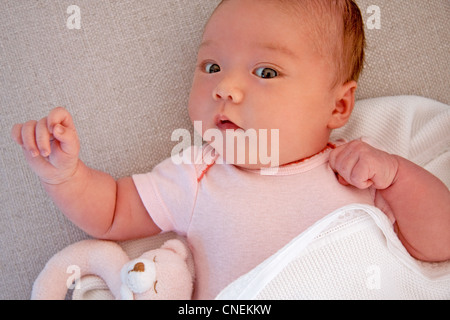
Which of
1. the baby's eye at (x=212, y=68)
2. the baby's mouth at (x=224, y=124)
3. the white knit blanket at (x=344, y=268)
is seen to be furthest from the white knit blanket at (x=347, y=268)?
the baby's eye at (x=212, y=68)

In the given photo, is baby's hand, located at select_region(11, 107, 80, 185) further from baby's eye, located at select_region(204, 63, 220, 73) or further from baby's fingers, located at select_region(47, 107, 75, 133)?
baby's eye, located at select_region(204, 63, 220, 73)

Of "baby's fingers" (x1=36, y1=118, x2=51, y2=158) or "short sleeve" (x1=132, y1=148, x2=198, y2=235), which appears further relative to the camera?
"short sleeve" (x1=132, y1=148, x2=198, y2=235)

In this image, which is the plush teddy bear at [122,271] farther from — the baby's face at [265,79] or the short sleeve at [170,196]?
the baby's face at [265,79]

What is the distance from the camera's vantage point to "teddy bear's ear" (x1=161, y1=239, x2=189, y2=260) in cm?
92

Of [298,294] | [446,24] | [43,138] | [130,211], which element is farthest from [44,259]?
[446,24]

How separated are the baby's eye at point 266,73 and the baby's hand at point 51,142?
12.9 inches

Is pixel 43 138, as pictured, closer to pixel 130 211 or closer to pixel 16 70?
pixel 130 211

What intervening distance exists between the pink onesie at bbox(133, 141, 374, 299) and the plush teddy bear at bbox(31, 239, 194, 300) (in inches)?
1.4

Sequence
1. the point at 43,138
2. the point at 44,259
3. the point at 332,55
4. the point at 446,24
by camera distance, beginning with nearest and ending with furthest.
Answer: the point at 43,138 → the point at 332,55 → the point at 44,259 → the point at 446,24

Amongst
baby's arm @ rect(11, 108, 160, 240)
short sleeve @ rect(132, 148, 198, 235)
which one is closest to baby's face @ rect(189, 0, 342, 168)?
short sleeve @ rect(132, 148, 198, 235)

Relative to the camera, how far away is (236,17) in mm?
869

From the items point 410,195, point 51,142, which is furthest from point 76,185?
point 410,195

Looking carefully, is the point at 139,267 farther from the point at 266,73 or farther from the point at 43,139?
the point at 266,73

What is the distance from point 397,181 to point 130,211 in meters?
0.49
